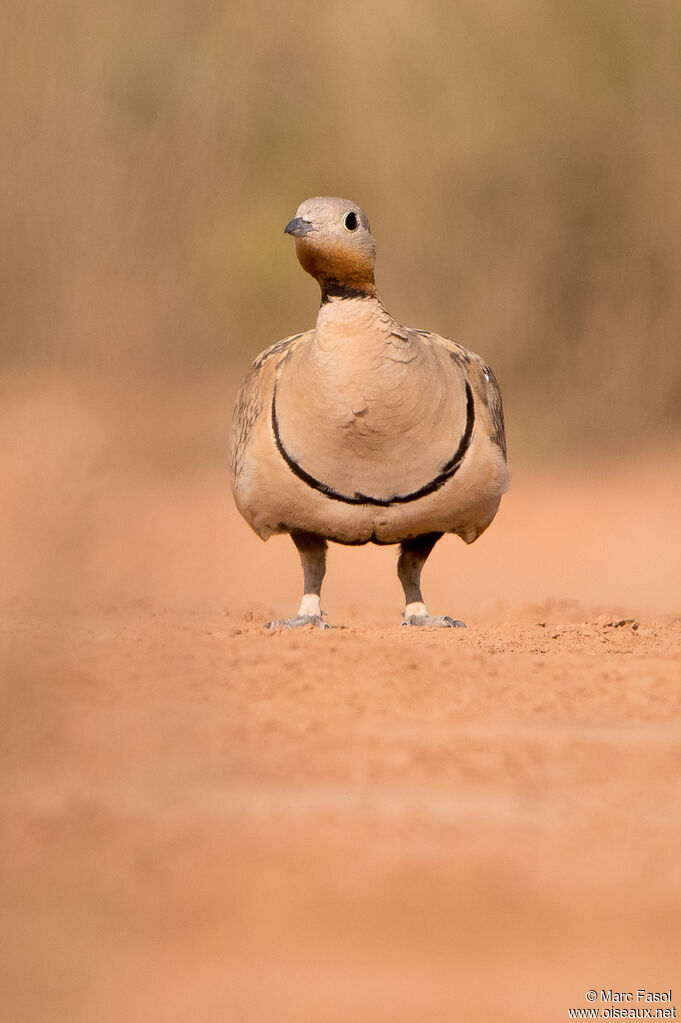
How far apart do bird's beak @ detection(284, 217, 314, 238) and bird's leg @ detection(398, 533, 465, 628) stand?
4.21 ft

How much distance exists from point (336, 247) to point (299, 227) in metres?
0.18

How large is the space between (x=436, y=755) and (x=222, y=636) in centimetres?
154

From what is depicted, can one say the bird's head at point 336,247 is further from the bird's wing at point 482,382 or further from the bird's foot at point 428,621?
the bird's foot at point 428,621

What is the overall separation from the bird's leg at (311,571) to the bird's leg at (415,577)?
31cm

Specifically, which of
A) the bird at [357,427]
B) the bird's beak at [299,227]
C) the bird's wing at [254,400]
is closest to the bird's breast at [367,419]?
the bird at [357,427]

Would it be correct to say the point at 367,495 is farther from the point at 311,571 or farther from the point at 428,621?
the point at 428,621

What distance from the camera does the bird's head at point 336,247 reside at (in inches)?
157

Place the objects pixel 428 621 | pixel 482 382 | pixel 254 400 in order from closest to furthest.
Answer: pixel 254 400 < pixel 482 382 < pixel 428 621

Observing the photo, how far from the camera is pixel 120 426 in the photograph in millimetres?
1029

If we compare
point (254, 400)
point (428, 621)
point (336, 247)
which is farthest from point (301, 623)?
point (336, 247)

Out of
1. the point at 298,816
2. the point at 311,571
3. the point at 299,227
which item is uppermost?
the point at 299,227

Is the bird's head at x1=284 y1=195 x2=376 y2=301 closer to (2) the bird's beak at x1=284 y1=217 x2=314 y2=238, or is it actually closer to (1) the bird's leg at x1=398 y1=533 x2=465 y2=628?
(2) the bird's beak at x1=284 y1=217 x2=314 y2=238

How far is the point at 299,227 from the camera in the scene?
156 inches

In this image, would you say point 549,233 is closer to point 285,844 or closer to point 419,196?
point 419,196
